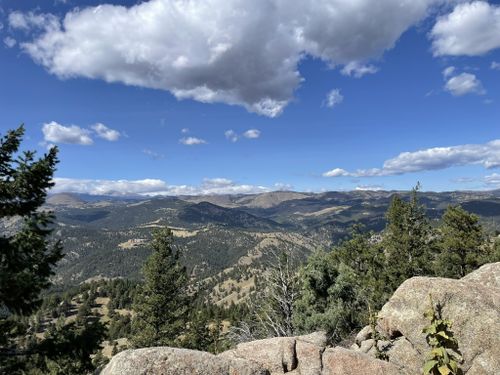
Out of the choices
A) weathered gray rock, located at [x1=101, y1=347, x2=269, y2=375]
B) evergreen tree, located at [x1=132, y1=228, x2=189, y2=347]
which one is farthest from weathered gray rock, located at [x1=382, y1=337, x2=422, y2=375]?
evergreen tree, located at [x1=132, y1=228, x2=189, y2=347]

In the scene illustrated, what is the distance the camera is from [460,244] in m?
57.5

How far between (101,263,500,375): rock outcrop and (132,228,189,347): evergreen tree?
103 feet

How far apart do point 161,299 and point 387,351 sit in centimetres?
3377

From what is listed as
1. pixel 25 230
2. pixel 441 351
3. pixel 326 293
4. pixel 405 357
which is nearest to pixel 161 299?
pixel 326 293

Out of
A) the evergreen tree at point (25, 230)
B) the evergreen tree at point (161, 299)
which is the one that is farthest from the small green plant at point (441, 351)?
the evergreen tree at point (161, 299)

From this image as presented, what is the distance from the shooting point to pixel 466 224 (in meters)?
58.9

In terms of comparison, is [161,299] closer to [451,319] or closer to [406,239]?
[406,239]

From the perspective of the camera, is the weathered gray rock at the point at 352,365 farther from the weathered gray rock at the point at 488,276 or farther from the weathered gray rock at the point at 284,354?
the weathered gray rock at the point at 488,276

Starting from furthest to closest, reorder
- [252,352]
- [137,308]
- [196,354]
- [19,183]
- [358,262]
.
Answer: [358,262] → [137,308] → [19,183] → [252,352] → [196,354]

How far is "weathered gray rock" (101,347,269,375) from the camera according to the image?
16344 mm

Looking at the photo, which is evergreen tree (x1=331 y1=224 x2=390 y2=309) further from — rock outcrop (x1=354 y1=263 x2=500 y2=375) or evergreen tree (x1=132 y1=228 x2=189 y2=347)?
rock outcrop (x1=354 y1=263 x2=500 y2=375)

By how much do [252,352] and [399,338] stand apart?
31.6ft

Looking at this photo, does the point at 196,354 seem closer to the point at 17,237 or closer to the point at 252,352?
the point at 252,352

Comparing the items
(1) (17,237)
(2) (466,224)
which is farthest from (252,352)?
(2) (466,224)
